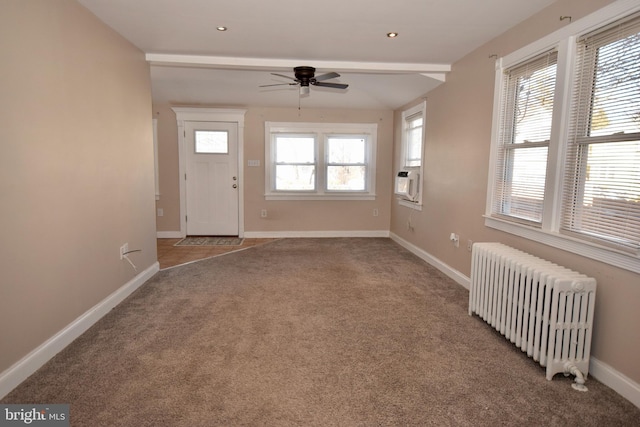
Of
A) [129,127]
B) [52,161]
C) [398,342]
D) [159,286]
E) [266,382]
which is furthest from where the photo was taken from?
[159,286]

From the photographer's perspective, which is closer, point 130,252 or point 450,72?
point 130,252

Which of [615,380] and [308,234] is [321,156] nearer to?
[308,234]

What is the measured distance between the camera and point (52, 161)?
2.36 metres

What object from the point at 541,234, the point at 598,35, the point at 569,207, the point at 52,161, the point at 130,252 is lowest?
the point at 130,252

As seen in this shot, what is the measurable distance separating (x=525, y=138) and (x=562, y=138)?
1.58 ft

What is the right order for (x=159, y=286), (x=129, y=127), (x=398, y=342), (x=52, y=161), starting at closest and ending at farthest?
1. (x=52, y=161)
2. (x=398, y=342)
3. (x=129, y=127)
4. (x=159, y=286)

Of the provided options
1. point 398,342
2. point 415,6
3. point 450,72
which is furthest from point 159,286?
point 450,72

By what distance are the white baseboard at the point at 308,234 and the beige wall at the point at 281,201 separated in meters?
0.04

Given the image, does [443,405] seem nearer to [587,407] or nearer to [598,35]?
[587,407]

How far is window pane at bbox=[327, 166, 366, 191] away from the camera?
21.5 feet

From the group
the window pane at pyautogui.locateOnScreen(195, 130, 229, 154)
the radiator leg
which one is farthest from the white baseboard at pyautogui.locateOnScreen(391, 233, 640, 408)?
the window pane at pyautogui.locateOnScreen(195, 130, 229, 154)

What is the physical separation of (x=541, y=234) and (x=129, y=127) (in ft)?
12.0

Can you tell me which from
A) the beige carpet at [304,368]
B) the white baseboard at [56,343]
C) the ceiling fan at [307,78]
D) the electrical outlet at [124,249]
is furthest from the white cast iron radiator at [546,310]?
the electrical outlet at [124,249]

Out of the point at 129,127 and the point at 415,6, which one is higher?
the point at 415,6
